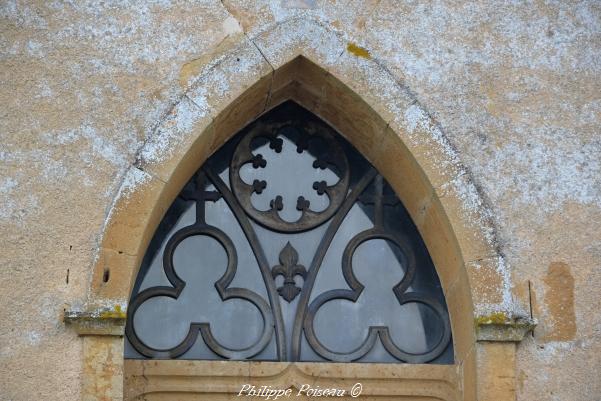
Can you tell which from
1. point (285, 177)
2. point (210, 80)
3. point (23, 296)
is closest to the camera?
point (23, 296)

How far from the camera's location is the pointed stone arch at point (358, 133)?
5.88 m

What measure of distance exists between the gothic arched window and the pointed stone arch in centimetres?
18

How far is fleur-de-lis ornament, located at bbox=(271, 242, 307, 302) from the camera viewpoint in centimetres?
641

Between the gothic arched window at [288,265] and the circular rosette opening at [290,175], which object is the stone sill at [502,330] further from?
the circular rosette opening at [290,175]

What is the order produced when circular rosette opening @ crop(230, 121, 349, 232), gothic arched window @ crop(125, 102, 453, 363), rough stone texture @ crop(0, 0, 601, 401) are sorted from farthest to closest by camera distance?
1. circular rosette opening @ crop(230, 121, 349, 232)
2. gothic arched window @ crop(125, 102, 453, 363)
3. rough stone texture @ crop(0, 0, 601, 401)

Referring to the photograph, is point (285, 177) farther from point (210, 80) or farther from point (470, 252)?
point (470, 252)

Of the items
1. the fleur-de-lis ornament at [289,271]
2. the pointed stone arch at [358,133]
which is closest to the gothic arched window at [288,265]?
the fleur-de-lis ornament at [289,271]

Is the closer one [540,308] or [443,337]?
[540,308]

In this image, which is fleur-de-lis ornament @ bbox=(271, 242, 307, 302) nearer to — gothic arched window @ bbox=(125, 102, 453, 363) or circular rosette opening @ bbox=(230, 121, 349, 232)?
gothic arched window @ bbox=(125, 102, 453, 363)

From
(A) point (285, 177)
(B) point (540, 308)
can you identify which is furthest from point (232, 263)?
(B) point (540, 308)

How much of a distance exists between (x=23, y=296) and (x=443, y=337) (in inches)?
90.0

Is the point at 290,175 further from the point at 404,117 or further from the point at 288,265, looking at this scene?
the point at 404,117

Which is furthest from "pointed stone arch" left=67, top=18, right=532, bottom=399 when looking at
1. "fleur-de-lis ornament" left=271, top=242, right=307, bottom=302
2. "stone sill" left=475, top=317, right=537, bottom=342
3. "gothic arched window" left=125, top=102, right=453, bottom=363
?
"fleur-de-lis ornament" left=271, top=242, right=307, bottom=302

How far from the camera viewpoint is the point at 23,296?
575cm
